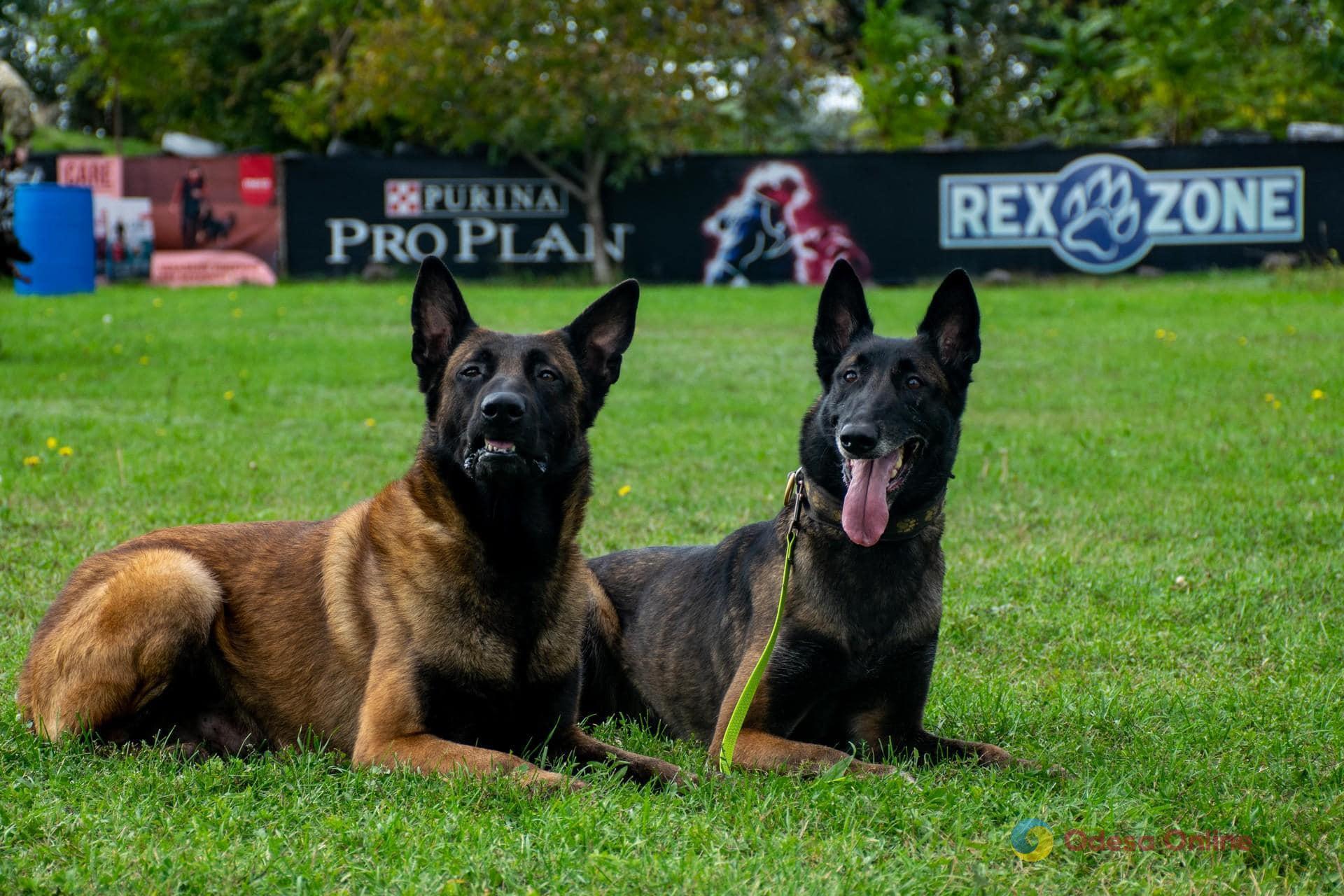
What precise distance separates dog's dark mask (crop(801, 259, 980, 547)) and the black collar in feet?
0.10

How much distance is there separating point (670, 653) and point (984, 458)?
5.05 m

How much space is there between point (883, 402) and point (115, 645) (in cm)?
239

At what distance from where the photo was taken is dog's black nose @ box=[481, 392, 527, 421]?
4039 mm

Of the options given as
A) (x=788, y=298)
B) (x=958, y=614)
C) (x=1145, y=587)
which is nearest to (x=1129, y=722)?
(x=958, y=614)

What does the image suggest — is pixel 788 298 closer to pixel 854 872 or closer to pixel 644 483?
pixel 644 483

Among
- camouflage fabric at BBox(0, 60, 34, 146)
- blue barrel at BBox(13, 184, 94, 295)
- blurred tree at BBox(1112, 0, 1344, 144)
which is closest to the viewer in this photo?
camouflage fabric at BBox(0, 60, 34, 146)

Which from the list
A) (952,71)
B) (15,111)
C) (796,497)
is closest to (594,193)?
(15,111)

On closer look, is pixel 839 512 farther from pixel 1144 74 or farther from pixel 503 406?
pixel 1144 74

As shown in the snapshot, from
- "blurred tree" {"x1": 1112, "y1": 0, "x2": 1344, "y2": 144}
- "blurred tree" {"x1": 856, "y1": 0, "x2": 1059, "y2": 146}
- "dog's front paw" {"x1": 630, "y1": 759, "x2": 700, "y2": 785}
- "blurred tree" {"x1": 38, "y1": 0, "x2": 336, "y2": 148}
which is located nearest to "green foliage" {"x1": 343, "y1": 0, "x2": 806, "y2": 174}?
"blurred tree" {"x1": 856, "y1": 0, "x2": 1059, "y2": 146}

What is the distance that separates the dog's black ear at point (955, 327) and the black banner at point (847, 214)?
1791 centimetres

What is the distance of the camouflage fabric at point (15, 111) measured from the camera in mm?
15016

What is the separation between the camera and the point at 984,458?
946cm

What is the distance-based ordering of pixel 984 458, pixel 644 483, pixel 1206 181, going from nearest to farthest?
pixel 644 483, pixel 984 458, pixel 1206 181

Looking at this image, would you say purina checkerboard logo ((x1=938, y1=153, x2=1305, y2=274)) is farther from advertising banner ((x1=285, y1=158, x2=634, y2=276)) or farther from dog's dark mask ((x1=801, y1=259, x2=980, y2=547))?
dog's dark mask ((x1=801, y1=259, x2=980, y2=547))
